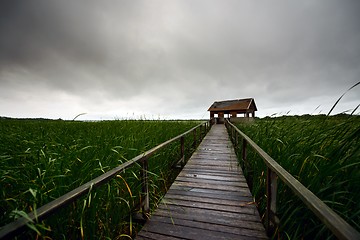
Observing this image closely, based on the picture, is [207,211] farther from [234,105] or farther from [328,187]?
[234,105]

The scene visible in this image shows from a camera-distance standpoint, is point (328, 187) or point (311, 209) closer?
point (311, 209)

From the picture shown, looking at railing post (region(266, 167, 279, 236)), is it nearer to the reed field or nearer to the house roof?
the reed field

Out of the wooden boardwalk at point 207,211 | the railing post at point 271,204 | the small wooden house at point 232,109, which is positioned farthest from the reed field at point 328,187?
the small wooden house at point 232,109

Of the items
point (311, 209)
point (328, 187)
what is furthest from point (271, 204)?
point (311, 209)

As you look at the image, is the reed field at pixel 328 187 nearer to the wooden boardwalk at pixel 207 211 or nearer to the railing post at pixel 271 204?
the railing post at pixel 271 204

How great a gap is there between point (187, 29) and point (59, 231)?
12760mm

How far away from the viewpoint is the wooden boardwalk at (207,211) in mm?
1920

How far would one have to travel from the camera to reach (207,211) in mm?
2375

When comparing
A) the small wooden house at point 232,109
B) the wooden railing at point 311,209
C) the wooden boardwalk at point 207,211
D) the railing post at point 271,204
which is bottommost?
the wooden boardwalk at point 207,211

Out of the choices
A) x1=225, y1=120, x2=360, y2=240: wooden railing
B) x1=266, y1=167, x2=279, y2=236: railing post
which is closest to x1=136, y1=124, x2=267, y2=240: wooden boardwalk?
x1=266, y1=167, x2=279, y2=236: railing post

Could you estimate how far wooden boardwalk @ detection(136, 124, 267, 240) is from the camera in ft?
6.30

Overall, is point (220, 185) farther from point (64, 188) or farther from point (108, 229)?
point (64, 188)

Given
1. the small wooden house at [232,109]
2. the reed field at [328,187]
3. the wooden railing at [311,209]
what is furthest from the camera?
the small wooden house at [232,109]

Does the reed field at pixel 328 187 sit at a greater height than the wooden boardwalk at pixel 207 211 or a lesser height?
greater
